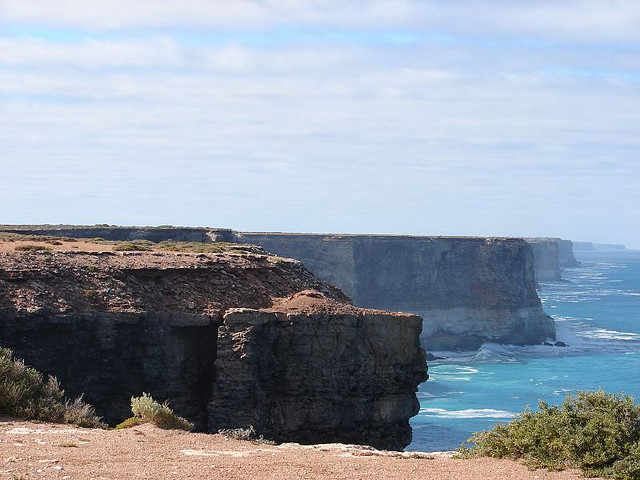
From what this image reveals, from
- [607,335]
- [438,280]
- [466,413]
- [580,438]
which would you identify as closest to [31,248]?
[580,438]

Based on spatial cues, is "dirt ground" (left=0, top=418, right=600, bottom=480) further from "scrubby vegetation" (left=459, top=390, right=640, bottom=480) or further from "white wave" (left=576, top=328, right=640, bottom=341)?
"white wave" (left=576, top=328, right=640, bottom=341)

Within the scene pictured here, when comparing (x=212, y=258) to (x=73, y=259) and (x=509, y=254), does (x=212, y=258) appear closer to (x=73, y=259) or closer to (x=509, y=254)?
(x=73, y=259)

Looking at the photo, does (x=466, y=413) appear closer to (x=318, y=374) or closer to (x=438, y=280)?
(x=318, y=374)

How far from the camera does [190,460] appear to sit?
635 inches

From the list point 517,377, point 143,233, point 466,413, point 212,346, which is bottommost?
point 466,413

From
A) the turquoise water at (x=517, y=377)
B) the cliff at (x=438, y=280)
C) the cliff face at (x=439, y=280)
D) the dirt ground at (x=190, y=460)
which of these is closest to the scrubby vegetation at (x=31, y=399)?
the dirt ground at (x=190, y=460)

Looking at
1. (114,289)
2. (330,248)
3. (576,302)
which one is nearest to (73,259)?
(114,289)

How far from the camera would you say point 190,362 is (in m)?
28.7

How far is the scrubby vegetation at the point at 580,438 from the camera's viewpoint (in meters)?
15.4

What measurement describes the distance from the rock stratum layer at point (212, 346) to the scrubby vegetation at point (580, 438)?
11.2 metres

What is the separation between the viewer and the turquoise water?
2687 inches

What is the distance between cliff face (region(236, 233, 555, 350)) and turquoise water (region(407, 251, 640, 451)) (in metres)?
3.79

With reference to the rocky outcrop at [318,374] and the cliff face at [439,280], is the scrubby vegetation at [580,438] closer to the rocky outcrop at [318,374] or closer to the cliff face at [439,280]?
the rocky outcrop at [318,374]

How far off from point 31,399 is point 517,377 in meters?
76.5
